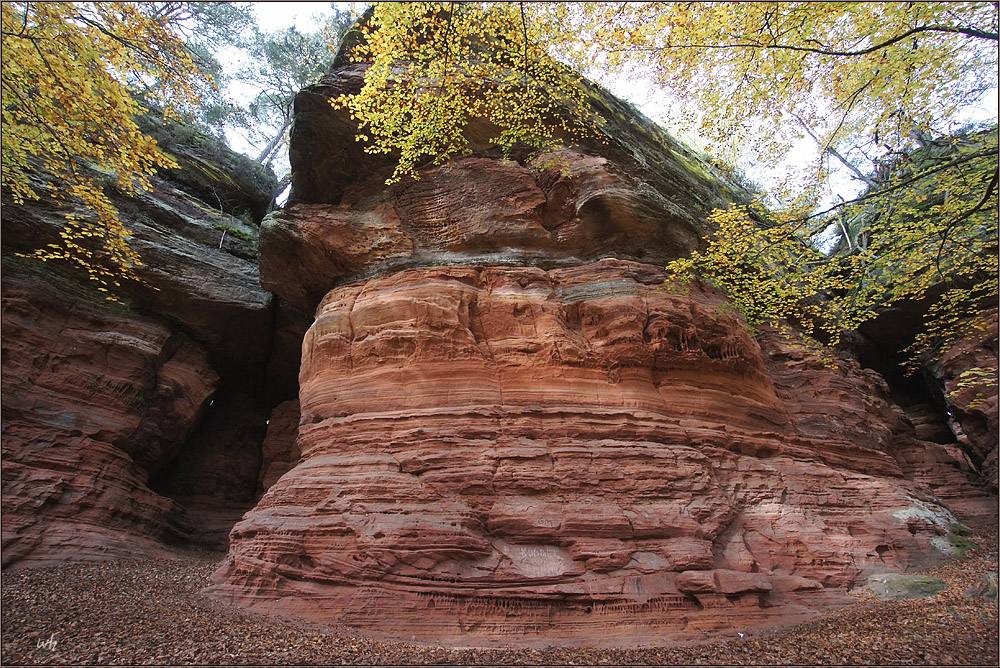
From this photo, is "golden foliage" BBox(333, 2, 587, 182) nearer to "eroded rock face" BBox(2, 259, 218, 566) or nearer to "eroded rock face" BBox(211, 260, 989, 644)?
"eroded rock face" BBox(211, 260, 989, 644)

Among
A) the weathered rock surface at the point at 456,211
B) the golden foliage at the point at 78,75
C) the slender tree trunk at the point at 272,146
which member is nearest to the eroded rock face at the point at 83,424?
the weathered rock surface at the point at 456,211

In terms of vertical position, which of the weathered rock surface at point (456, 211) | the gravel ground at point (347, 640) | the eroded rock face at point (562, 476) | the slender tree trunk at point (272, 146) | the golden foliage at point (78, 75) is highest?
the slender tree trunk at point (272, 146)

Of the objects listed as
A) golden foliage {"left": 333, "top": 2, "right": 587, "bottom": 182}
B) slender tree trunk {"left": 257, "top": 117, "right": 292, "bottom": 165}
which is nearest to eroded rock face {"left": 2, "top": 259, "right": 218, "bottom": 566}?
golden foliage {"left": 333, "top": 2, "right": 587, "bottom": 182}

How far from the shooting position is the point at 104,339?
13.9 m

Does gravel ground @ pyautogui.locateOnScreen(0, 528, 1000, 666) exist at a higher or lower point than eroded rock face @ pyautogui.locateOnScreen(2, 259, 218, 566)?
lower

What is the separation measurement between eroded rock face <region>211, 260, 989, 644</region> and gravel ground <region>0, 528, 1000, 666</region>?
0.66 metres

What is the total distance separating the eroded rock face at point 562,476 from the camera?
766 cm

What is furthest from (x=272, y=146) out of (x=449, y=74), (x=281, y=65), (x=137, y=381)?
(x=449, y=74)

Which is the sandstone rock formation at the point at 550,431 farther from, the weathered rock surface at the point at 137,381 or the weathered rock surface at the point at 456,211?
the weathered rock surface at the point at 137,381

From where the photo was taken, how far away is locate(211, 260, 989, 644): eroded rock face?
25.1 feet

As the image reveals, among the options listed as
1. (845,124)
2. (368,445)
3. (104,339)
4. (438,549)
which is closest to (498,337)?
(368,445)

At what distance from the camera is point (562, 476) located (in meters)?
9.08

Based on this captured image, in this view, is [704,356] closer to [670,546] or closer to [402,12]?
[670,546]

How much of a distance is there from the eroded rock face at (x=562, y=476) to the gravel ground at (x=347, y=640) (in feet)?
2.15
